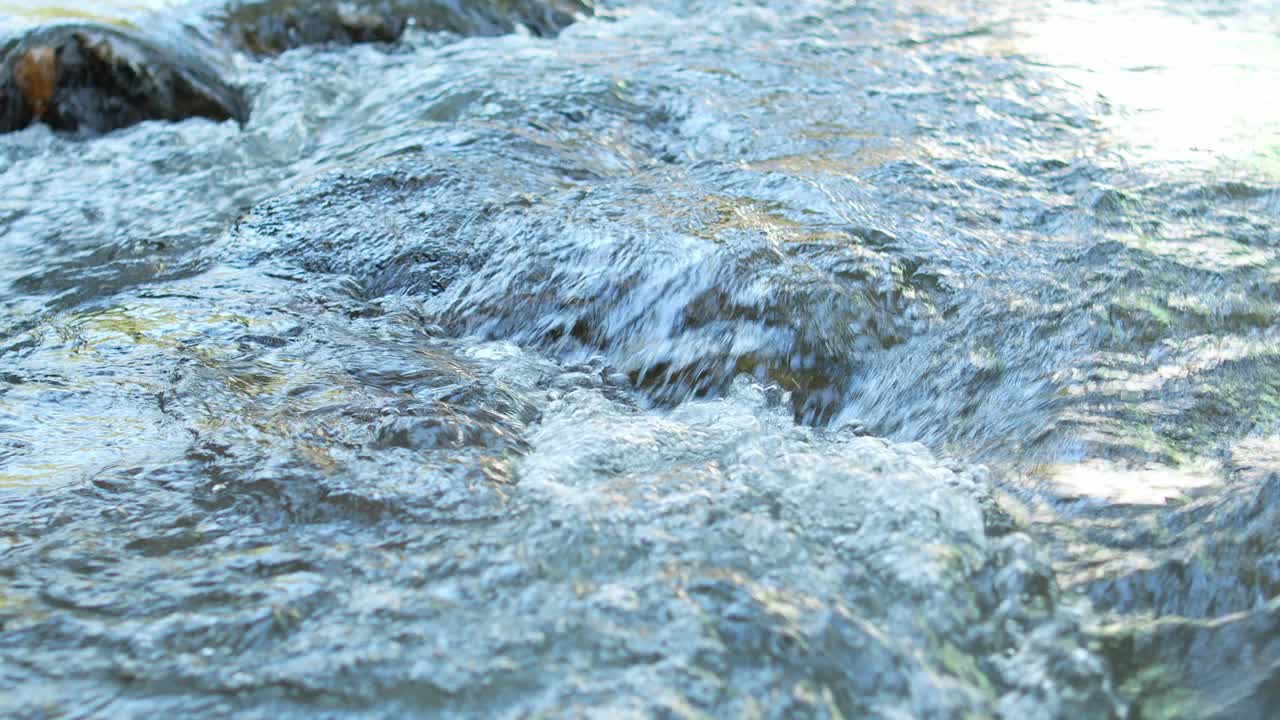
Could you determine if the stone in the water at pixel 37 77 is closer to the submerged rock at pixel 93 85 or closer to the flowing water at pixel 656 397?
the submerged rock at pixel 93 85

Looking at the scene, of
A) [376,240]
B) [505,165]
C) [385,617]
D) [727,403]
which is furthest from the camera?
[505,165]

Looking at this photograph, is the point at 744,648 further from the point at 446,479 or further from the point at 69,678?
the point at 69,678

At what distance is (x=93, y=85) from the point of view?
5.15m

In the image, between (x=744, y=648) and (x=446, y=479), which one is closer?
(x=744, y=648)

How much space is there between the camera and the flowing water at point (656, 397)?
5.66 feet

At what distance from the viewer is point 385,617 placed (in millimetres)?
1784

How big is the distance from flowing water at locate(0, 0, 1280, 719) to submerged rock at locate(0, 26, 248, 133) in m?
0.12

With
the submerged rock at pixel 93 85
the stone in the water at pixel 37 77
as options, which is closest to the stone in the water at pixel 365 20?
the submerged rock at pixel 93 85

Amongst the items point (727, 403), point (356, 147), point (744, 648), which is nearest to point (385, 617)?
point (744, 648)

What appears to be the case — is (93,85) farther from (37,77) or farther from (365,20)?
(365,20)

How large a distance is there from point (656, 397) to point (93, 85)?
4012 mm

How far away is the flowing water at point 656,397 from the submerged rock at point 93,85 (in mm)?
124

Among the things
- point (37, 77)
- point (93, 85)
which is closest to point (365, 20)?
point (93, 85)

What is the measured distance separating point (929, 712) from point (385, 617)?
0.97 metres
